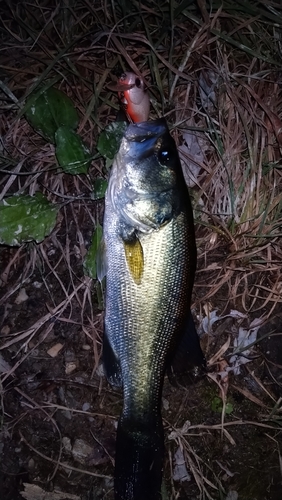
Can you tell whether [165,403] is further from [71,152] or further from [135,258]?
[71,152]

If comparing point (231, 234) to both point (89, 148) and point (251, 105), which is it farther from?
point (89, 148)

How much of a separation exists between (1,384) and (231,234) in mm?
1644

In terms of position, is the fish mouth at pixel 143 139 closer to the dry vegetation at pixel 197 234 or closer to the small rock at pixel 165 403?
the dry vegetation at pixel 197 234

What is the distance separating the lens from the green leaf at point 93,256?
2615 millimetres

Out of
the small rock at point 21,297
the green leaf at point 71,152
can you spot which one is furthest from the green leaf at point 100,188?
the small rock at point 21,297

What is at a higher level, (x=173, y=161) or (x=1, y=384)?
(x=173, y=161)

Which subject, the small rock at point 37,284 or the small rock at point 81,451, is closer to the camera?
the small rock at point 81,451

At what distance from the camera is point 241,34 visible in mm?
2818

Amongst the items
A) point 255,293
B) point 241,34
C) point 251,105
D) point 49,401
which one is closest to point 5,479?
point 49,401

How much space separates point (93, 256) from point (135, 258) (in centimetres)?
43

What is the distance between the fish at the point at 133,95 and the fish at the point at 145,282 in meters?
0.17

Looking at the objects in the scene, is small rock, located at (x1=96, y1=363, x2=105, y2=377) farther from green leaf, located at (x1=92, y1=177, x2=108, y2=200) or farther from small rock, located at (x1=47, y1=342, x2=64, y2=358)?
green leaf, located at (x1=92, y1=177, x2=108, y2=200)

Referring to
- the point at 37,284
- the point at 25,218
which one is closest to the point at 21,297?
the point at 37,284

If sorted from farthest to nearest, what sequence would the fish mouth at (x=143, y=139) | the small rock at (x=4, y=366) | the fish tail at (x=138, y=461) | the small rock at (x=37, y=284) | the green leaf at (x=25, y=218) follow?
1. the small rock at (x=37, y=284)
2. the small rock at (x=4, y=366)
3. the green leaf at (x=25, y=218)
4. the fish tail at (x=138, y=461)
5. the fish mouth at (x=143, y=139)
